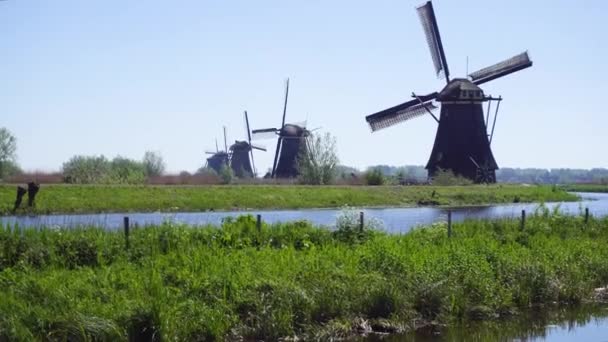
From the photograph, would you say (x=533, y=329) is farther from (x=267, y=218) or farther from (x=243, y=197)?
(x=243, y=197)

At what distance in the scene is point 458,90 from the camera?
62.8 metres

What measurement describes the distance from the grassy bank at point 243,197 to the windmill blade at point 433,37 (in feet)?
33.9

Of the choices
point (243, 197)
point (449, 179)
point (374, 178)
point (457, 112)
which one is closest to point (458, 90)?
point (457, 112)

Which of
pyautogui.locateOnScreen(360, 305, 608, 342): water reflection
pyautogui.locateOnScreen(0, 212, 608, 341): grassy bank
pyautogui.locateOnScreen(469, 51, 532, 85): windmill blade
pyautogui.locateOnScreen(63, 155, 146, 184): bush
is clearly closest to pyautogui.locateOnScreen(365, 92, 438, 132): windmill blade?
pyautogui.locateOnScreen(469, 51, 532, 85): windmill blade

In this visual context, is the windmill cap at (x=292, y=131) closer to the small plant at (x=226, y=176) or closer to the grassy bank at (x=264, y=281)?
the small plant at (x=226, y=176)

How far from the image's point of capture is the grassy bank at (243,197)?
138ft

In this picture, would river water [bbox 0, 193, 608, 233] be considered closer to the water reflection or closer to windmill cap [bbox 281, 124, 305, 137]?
the water reflection

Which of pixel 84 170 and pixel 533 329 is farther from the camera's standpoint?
pixel 84 170

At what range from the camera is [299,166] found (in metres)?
72.1

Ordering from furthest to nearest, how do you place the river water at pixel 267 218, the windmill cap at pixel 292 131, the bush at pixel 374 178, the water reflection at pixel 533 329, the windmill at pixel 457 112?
1. the windmill cap at pixel 292 131
2. the bush at pixel 374 178
3. the windmill at pixel 457 112
4. the river water at pixel 267 218
5. the water reflection at pixel 533 329

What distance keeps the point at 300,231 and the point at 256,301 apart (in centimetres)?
577

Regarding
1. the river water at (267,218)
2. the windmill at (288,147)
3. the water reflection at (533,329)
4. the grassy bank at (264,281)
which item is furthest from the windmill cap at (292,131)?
the water reflection at (533,329)

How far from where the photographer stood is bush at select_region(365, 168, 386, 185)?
67.4 m

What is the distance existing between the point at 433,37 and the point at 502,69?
6.35 meters
